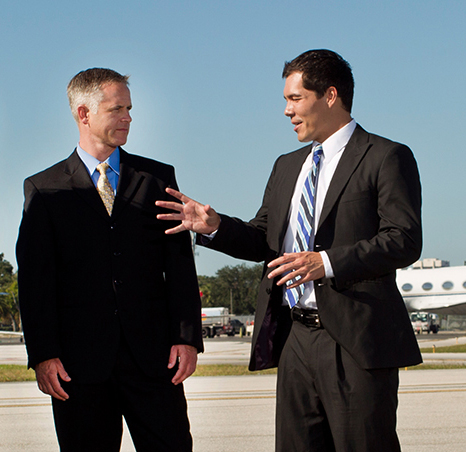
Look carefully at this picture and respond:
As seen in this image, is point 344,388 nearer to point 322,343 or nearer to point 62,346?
point 322,343

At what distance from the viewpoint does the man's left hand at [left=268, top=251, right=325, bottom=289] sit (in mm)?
2844

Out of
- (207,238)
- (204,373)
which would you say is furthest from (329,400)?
(204,373)

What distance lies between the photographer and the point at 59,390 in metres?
3.22

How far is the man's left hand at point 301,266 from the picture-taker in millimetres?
2844

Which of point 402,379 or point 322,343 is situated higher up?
point 322,343

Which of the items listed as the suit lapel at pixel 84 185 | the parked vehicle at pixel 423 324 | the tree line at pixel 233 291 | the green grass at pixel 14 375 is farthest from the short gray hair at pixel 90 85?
the tree line at pixel 233 291

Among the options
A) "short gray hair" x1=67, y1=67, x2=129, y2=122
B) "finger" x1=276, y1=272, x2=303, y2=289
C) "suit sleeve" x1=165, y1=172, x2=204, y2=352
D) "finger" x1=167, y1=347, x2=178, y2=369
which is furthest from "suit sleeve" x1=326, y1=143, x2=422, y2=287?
"short gray hair" x1=67, y1=67, x2=129, y2=122

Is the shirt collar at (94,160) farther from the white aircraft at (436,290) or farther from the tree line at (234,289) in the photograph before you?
the tree line at (234,289)

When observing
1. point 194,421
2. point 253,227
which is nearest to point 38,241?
point 253,227

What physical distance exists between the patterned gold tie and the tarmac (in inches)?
136

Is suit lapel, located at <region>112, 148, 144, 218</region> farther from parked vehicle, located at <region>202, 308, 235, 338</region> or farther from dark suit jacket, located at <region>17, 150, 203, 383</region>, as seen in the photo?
parked vehicle, located at <region>202, 308, 235, 338</region>

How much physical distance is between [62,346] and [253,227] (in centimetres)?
117

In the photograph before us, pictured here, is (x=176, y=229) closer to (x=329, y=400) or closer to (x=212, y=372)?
(x=329, y=400)

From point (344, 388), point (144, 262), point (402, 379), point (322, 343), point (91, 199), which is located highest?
point (91, 199)
